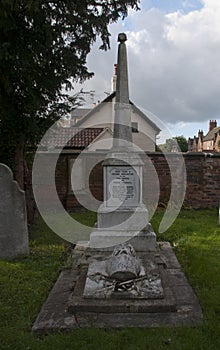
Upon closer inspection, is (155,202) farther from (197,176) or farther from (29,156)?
(29,156)

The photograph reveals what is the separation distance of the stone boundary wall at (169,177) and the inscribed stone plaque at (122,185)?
4127 millimetres

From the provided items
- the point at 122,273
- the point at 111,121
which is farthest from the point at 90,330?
the point at 111,121

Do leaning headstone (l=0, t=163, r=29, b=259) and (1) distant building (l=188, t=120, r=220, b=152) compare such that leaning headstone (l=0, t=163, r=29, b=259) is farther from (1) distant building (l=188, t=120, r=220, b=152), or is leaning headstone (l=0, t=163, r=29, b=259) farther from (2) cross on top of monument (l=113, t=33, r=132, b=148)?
(1) distant building (l=188, t=120, r=220, b=152)

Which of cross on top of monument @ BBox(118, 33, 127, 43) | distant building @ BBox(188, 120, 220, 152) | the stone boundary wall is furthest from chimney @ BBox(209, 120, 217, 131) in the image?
cross on top of monument @ BBox(118, 33, 127, 43)

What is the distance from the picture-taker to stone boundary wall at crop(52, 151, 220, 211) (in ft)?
31.6

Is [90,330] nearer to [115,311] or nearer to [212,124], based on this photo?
[115,311]

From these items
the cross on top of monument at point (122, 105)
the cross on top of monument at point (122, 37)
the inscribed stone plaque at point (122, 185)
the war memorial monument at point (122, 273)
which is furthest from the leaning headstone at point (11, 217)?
the cross on top of monument at point (122, 37)

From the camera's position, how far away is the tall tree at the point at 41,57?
18.6 ft

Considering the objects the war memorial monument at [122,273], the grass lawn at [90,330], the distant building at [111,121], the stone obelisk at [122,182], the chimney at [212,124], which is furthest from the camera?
the chimney at [212,124]

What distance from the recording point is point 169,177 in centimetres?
980

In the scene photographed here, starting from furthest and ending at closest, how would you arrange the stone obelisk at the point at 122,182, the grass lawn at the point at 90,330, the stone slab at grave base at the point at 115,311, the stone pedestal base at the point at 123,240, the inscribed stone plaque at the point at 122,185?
1. the inscribed stone plaque at the point at 122,185
2. the stone obelisk at the point at 122,182
3. the stone pedestal base at the point at 123,240
4. the stone slab at grave base at the point at 115,311
5. the grass lawn at the point at 90,330

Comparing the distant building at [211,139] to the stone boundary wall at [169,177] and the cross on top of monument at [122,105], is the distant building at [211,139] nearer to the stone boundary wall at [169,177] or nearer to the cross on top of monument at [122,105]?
the stone boundary wall at [169,177]

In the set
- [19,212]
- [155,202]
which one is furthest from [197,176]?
[19,212]

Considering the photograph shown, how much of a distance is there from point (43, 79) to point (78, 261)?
361 cm
